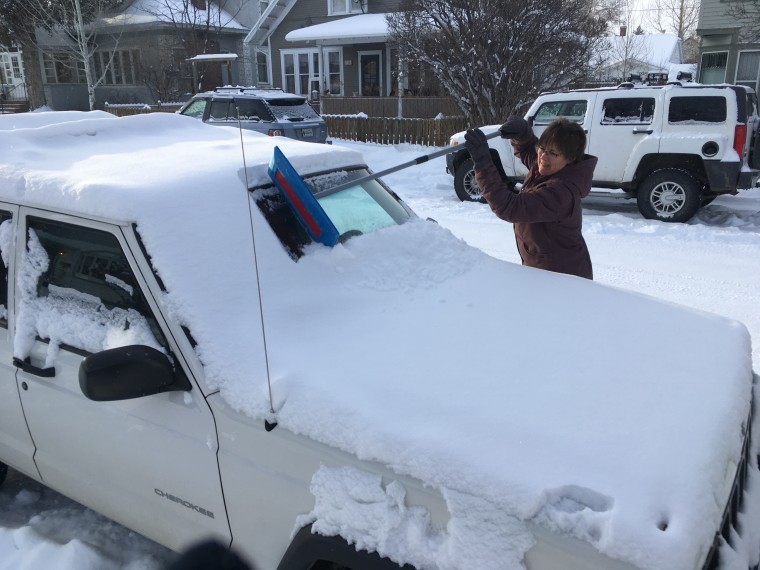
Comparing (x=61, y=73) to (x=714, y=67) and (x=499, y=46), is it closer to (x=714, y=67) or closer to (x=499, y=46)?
(x=499, y=46)

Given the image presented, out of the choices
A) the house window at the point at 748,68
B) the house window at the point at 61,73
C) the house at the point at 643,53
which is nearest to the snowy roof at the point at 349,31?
the house window at the point at 748,68

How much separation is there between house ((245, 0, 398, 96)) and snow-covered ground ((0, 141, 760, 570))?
1190 centimetres

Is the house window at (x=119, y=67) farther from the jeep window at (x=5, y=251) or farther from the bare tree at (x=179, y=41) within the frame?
the jeep window at (x=5, y=251)

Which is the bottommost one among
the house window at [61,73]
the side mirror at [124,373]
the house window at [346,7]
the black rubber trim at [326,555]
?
the black rubber trim at [326,555]

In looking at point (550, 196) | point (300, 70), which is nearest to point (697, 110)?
point (550, 196)

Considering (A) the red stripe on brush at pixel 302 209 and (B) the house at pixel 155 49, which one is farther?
(B) the house at pixel 155 49

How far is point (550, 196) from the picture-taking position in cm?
324

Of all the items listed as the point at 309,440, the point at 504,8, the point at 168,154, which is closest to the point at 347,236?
the point at 168,154

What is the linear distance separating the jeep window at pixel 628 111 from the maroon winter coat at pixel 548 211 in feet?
21.2

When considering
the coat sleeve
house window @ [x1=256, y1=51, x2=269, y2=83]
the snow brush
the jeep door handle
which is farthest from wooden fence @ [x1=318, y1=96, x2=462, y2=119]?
the jeep door handle

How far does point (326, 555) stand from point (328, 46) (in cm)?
2571

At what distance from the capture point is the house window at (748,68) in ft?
60.5

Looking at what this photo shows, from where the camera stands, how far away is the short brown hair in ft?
10.8

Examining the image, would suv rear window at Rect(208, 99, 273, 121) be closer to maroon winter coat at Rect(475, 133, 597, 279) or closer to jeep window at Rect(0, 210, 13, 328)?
maroon winter coat at Rect(475, 133, 597, 279)
